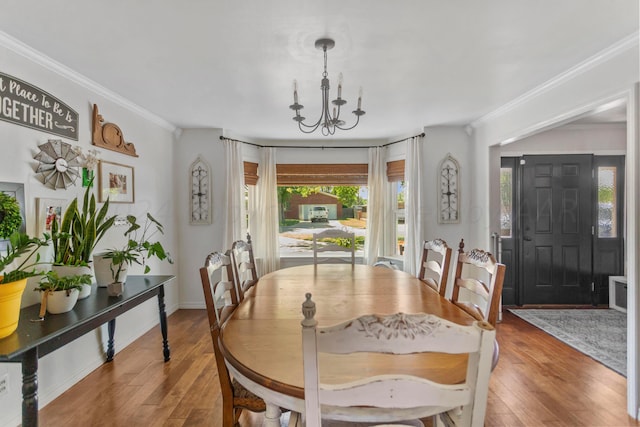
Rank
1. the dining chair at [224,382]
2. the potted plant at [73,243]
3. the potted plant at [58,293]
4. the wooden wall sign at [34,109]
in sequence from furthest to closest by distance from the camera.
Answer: the potted plant at [73,243] < the wooden wall sign at [34,109] < the potted plant at [58,293] < the dining chair at [224,382]

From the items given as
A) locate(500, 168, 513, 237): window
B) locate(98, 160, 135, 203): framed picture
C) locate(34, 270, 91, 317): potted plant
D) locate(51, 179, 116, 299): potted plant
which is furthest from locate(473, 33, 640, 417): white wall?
locate(98, 160, 135, 203): framed picture

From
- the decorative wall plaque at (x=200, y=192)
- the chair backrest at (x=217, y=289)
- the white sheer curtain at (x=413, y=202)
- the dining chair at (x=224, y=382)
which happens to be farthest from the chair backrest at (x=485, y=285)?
the decorative wall plaque at (x=200, y=192)

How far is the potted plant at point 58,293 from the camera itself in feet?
5.82

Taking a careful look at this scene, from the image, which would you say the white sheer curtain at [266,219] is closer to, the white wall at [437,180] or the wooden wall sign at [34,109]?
the white wall at [437,180]

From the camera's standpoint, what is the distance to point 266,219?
4.41 meters

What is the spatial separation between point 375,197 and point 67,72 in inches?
A: 138

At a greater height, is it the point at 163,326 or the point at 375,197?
the point at 375,197

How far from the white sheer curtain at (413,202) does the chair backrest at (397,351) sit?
329 centimetres

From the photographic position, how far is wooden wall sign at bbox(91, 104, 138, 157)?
8.66ft

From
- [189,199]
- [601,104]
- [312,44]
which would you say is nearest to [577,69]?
[601,104]

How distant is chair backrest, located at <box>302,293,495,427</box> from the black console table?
147 centimetres

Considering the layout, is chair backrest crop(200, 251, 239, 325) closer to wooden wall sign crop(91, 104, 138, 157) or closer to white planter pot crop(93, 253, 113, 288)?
white planter pot crop(93, 253, 113, 288)

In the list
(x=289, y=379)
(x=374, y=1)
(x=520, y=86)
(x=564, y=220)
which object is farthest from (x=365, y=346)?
(x=564, y=220)

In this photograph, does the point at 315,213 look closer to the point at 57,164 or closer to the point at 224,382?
the point at 57,164
